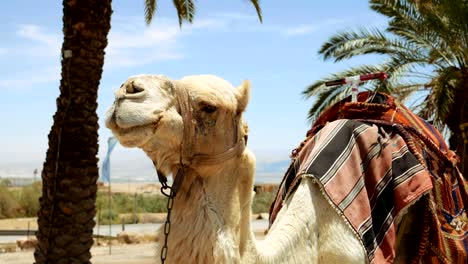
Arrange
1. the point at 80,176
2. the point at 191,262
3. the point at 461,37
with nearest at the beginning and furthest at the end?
the point at 191,262
the point at 80,176
the point at 461,37

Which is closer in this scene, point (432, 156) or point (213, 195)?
point (213, 195)

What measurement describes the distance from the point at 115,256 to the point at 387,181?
53.5ft

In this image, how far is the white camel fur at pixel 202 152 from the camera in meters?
2.66

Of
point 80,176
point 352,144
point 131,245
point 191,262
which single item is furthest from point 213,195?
point 131,245

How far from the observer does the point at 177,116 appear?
2781mm

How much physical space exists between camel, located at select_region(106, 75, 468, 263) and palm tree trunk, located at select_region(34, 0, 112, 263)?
6.13 meters

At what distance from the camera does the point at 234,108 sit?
2975mm

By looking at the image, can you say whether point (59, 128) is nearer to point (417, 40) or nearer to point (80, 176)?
point (80, 176)

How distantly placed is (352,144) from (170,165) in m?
1.39

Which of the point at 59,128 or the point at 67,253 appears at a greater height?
the point at 59,128

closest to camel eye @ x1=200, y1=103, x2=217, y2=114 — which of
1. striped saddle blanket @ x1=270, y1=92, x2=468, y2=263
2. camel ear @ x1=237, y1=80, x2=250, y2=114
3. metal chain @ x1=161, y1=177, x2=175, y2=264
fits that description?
camel ear @ x1=237, y1=80, x2=250, y2=114

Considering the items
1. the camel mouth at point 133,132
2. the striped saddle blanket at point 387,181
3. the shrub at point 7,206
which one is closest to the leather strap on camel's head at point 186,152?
the camel mouth at point 133,132

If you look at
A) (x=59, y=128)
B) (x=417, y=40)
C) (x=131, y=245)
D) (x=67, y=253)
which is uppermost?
(x=417, y=40)

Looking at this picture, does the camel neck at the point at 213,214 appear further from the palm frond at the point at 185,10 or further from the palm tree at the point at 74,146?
the palm frond at the point at 185,10
